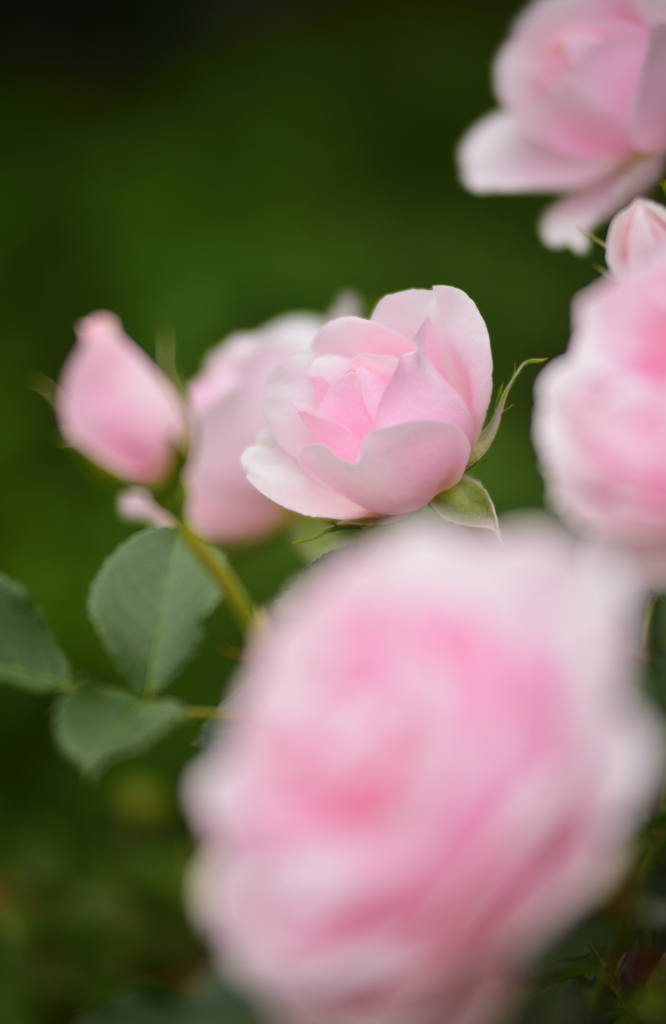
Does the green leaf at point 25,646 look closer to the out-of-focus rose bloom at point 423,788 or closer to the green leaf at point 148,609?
the green leaf at point 148,609

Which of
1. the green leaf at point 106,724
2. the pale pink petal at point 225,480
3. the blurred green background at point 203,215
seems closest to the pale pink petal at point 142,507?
the pale pink petal at point 225,480

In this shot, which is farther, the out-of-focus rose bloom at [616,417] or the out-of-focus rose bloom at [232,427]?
the out-of-focus rose bloom at [232,427]

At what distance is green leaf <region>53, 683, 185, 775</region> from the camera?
269mm

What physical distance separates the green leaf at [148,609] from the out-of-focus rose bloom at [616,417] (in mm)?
148

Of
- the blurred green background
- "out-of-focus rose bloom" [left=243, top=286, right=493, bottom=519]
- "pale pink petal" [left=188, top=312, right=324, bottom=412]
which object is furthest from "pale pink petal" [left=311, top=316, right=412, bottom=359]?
the blurred green background

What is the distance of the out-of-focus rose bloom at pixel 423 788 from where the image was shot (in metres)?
0.14

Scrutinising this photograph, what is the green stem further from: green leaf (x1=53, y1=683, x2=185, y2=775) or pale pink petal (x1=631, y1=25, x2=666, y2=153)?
pale pink petal (x1=631, y1=25, x2=666, y2=153)

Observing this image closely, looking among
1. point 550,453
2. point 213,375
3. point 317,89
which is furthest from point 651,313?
point 317,89

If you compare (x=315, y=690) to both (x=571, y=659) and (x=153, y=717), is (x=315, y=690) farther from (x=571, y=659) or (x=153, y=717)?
(x=153, y=717)

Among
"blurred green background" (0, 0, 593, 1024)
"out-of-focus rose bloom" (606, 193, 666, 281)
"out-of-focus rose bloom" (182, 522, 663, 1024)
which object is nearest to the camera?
"out-of-focus rose bloom" (182, 522, 663, 1024)

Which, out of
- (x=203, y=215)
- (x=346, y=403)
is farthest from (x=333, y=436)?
(x=203, y=215)

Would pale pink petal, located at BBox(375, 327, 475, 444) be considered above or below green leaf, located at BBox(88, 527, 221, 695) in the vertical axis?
above

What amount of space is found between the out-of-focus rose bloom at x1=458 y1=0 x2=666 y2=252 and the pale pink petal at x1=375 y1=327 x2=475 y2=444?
0.45 feet

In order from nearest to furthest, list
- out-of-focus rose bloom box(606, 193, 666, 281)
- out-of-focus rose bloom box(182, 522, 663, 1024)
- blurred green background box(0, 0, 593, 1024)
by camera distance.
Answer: out-of-focus rose bloom box(182, 522, 663, 1024), out-of-focus rose bloom box(606, 193, 666, 281), blurred green background box(0, 0, 593, 1024)
